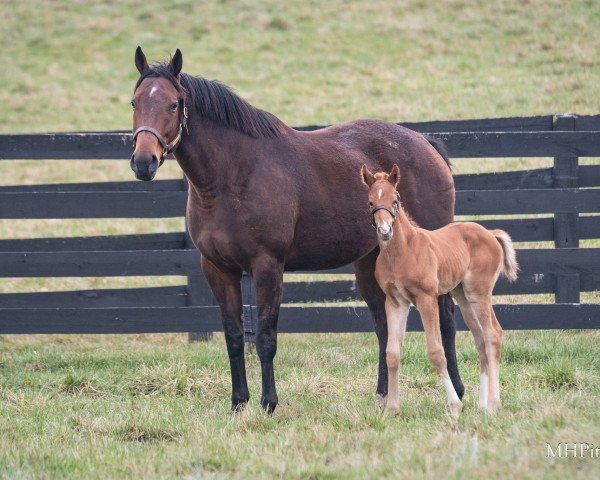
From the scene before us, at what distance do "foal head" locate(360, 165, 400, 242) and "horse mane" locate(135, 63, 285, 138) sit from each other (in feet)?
3.82

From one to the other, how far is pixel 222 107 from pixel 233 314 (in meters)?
1.37

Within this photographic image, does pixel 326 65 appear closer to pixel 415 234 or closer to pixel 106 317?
pixel 106 317

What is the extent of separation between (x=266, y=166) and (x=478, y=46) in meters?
17.0

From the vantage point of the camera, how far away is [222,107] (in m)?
5.80

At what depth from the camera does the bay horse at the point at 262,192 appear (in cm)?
552

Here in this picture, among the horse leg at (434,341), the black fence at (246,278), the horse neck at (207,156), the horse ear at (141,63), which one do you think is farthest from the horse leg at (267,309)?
the black fence at (246,278)

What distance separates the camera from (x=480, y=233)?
5602 mm

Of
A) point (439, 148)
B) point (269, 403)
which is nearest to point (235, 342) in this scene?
point (269, 403)

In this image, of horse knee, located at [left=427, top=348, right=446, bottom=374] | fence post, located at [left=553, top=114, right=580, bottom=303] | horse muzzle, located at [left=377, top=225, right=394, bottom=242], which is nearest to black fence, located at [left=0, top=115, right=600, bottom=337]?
fence post, located at [left=553, top=114, right=580, bottom=303]

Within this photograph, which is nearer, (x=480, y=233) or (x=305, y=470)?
(x=305, y=470)

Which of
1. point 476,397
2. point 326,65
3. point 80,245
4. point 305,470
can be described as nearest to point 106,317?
point 80,245

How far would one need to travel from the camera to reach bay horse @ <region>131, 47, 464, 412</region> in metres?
5.52

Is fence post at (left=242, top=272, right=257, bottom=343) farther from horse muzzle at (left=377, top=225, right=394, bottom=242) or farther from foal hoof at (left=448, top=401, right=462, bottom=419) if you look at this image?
horse muzzle at (left=377, top=225, right=394, bottom=242)

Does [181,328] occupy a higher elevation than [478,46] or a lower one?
lower
